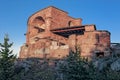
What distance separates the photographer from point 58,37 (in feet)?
137

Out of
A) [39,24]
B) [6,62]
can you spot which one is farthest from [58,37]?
[6,62]

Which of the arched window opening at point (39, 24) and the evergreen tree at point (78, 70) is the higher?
the arched window opening at point (39, 24)

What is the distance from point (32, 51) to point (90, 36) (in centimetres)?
1067

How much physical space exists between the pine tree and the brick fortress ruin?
38.3 feet

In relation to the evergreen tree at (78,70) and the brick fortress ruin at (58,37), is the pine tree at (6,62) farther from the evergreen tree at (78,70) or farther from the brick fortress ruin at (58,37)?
the brick fortress ruin at (58,37)

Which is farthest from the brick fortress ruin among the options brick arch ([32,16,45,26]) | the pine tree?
the pine tree

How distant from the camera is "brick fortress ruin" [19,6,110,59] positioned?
34938 millimetres

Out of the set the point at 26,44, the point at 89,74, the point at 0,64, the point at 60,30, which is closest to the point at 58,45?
the point at 60,30

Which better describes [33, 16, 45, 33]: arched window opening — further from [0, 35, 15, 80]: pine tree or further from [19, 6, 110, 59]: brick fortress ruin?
[0, 35, 15, 80]: pine tree

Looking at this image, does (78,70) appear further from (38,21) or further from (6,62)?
(38,21)

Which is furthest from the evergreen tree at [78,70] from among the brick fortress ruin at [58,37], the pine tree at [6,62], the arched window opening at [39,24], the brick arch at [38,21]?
the brick arch at [38,21]

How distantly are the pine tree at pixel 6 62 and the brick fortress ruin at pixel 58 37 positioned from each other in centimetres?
1166

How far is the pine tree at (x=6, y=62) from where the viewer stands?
979 inches

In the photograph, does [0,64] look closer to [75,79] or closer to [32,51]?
[75,79]
